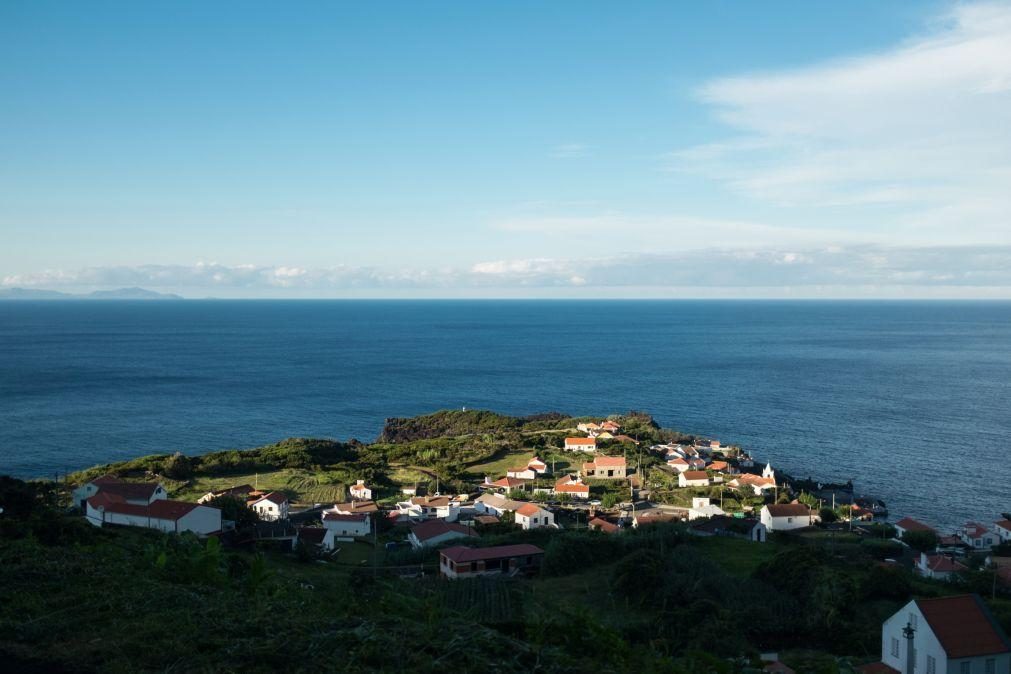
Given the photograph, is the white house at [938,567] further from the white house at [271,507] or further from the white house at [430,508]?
the white house at [271,507]

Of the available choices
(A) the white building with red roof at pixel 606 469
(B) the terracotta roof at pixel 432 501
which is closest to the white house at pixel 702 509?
(A) the white building with red roof at pixel 606 469

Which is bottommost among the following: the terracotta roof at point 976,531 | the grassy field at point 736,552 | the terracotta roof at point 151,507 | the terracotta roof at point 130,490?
the terracotta roof at point 976,531

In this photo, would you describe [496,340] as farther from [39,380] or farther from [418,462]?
[418,462]

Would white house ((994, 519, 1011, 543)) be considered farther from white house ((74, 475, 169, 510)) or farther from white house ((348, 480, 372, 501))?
white house ((74, 475, 169, 510))

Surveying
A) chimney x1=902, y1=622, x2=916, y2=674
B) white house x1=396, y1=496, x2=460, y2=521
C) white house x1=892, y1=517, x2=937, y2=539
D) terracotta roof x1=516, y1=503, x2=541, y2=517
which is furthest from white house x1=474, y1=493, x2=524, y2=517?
chimney x1=902, y1=622, x2=916, y2=674

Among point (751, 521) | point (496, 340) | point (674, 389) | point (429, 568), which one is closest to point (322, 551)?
point (429, 568)

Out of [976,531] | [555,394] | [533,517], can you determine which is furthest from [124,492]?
[555,394]

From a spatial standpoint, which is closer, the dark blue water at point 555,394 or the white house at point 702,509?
the white house at point 702,509
